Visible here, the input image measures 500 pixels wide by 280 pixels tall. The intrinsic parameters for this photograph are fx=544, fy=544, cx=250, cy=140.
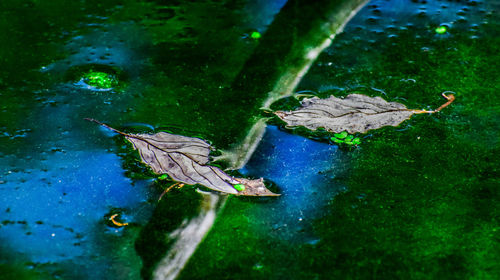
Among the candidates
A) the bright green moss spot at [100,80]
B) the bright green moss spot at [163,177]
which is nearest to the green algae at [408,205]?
the bright green moss spot at [163,177]

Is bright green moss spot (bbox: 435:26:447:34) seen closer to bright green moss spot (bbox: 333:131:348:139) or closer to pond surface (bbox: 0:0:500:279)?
pond surface (bbox: 0:0:500:279)

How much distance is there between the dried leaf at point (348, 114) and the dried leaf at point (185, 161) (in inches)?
13.0

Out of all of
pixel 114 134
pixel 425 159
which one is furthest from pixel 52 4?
pixel 425 159

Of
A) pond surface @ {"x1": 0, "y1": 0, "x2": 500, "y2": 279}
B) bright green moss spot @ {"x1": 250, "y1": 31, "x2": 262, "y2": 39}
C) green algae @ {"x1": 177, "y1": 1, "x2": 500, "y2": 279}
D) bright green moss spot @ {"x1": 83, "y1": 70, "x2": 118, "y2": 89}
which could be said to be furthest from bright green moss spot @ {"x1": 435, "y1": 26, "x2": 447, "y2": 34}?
bright green moss spot @ {"x1": 83, "y1": 70, "x2": 118, "y2": 89}

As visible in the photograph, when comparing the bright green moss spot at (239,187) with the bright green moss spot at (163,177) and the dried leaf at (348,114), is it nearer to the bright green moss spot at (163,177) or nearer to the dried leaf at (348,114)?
the bright green moss spot at (163,177)

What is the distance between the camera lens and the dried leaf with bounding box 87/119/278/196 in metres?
1.67

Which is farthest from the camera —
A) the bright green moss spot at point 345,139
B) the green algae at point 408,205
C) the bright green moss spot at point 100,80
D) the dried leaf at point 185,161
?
the bright green moss spot at point 100,80

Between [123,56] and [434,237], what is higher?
[123,56]

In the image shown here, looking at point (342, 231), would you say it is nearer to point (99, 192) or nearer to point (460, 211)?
point (460, 211)

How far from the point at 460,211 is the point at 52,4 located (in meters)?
2.01

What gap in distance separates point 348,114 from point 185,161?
1.98ft

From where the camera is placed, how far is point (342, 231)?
1544 millimetres

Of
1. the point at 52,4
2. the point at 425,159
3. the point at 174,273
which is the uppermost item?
the point at 52,4

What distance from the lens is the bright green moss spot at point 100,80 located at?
2070 millimetres
